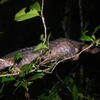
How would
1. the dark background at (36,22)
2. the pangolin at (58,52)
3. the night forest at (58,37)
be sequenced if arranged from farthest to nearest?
the dark background at (36,22) → the night forest at (58,37) → the pangolin at (58,52)

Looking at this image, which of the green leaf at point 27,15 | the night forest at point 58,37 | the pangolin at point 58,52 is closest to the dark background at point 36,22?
the night forest at point 58,37

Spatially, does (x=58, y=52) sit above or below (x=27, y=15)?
below

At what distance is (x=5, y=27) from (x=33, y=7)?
8.04 ft

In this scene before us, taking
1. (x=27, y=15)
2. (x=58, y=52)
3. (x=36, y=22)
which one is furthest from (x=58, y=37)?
(x=27, y=15)

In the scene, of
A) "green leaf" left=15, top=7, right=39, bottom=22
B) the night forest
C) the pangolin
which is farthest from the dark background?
"green leaf" left=15, top=7, right=39, bottom=22

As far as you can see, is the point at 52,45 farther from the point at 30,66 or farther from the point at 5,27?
the point at 5,27

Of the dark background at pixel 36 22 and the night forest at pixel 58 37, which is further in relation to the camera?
the dark background at pixel 36 22

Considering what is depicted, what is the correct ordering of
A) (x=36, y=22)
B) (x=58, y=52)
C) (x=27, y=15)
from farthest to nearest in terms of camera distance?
(x=36, y=22)
(x=58, y=52)
(x=27, y=15)

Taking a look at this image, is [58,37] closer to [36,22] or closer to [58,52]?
[36,22]

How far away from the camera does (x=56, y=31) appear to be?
290 cm

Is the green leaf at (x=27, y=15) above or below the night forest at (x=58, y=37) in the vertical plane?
above

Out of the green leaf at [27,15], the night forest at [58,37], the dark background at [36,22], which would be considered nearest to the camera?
the green leaf at [27,15]

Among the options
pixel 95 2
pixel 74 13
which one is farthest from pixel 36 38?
pixel 95 2

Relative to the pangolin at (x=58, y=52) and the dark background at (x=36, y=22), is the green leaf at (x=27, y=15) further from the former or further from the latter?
the dark background at (x=36, y=22)
